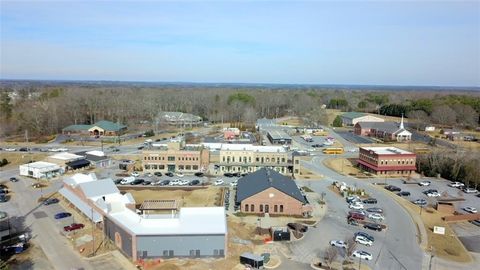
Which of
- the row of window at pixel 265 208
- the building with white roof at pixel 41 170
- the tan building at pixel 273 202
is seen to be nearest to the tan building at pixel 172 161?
the building with white roof at pixel 41 170

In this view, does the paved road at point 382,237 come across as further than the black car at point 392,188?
No

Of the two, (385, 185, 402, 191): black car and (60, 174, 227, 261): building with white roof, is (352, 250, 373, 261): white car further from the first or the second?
(385, 185, 402, 191): black car

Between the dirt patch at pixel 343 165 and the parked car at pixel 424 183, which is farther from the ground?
the dirt patch at pixel 343 165

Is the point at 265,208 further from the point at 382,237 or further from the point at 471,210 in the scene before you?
the point at 471,210

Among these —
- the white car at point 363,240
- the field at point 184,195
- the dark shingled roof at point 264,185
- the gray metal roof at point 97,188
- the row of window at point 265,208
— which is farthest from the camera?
the field at point 184,195

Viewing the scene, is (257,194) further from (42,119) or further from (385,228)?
(42,119)

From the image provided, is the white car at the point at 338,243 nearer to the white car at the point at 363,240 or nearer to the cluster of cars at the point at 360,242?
the cluster of cars at the point at 360,242
